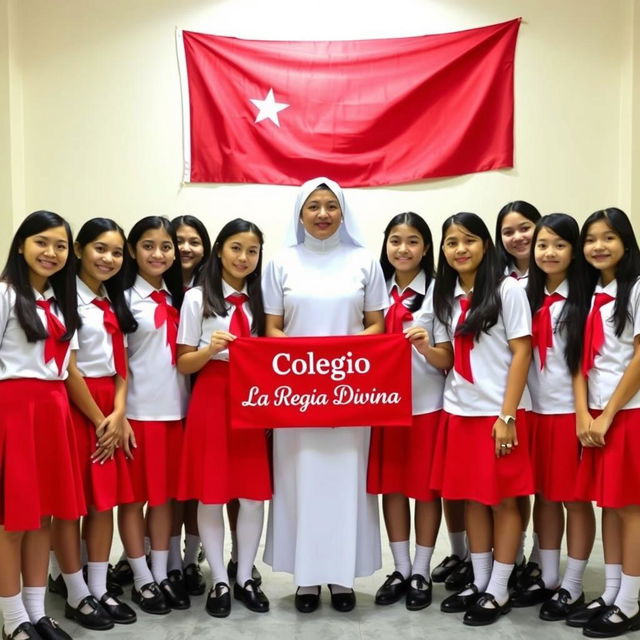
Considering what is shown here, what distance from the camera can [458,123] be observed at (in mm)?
5887

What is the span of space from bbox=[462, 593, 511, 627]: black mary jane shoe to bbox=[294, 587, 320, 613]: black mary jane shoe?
0.67 meters

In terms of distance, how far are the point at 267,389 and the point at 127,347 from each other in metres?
0.70

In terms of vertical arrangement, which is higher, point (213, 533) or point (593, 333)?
point (593, 333)

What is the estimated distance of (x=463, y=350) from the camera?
117 inches

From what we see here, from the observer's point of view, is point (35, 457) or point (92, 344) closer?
point (35, 457)

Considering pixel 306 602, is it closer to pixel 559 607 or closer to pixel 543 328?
pixel 559 607

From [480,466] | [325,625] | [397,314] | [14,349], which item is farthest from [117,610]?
[397,314]

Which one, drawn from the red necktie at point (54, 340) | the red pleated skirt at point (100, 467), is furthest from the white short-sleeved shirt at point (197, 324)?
the red necktie at point (54, 340)

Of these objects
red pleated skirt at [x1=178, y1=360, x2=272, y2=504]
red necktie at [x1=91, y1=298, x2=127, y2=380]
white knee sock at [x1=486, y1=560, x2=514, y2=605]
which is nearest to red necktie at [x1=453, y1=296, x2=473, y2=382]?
white knee sock at [x1=486, y1=560, x2=514, y2=605]

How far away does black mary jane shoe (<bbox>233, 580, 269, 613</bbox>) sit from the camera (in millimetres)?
3049

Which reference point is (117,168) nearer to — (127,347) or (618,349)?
(127,347)

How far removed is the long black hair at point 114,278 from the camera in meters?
2.96

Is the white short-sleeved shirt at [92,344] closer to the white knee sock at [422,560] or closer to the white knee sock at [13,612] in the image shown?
the white knee sock at [13,612]

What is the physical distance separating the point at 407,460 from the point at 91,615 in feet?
5.05
